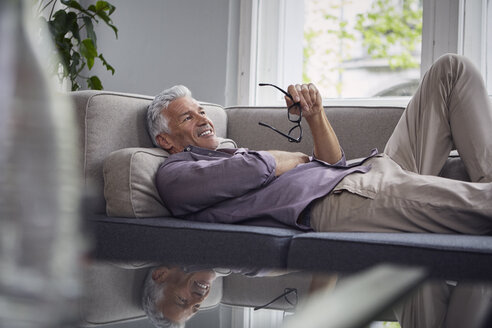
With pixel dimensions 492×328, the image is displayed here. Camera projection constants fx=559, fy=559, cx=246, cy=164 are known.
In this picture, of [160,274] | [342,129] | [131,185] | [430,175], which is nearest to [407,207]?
[430,175]

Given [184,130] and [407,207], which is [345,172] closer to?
[407,207]

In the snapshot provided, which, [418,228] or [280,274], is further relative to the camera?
[418,228]

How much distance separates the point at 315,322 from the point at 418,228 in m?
1.42

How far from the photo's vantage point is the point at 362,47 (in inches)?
126

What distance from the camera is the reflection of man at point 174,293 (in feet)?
1.66

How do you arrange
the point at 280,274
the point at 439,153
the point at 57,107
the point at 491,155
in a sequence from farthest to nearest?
the point at 439,153 → the point at 491,155 → the point at 280,274 → the point at 57,107

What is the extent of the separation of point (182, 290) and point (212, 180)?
1.11 metres

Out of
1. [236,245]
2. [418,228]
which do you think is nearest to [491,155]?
[418,228]

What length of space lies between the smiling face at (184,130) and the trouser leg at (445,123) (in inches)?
27.6

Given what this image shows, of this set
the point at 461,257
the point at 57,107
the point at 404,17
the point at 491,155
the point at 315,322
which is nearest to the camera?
the point at 57,107

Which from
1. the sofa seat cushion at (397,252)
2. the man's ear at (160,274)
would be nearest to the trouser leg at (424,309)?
the man's ear at (160,274)

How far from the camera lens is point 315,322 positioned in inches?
13.4

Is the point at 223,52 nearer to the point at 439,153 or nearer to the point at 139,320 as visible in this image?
the point at 439,153

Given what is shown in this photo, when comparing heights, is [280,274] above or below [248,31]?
below
